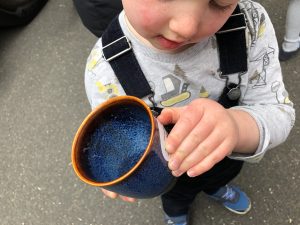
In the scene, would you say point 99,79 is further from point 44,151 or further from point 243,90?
point 44,151

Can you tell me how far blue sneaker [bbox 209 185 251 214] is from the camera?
124 centimetres

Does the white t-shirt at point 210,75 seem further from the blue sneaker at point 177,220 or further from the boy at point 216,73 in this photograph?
the blue sneaker at point 177,220

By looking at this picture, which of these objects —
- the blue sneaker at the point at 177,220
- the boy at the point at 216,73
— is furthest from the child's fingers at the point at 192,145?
the blue sneaker at the point at 177,220

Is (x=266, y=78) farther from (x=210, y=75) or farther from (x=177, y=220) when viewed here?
(x=177, y=220)

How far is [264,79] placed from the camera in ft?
2.52

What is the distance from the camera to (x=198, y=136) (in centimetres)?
54

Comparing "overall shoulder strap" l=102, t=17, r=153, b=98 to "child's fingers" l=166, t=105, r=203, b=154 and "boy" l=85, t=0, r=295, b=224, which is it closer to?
"boy" l=85, t=0, r=295, b=224

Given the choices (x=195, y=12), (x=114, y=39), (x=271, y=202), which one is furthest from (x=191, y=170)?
(x=271, y=202)

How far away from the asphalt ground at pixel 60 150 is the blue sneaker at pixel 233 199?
2cm

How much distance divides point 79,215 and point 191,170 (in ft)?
2.97

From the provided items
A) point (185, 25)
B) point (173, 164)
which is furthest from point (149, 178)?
point (185, 25)

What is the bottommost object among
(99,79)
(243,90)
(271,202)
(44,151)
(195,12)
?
(271,202)

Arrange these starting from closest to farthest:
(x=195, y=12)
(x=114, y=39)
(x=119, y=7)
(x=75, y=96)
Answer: (x=195, y=12) < (x=114, y=39) < (x=119, y=7) < (x=75, y=96)

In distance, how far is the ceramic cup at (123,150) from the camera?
20.8 inches
